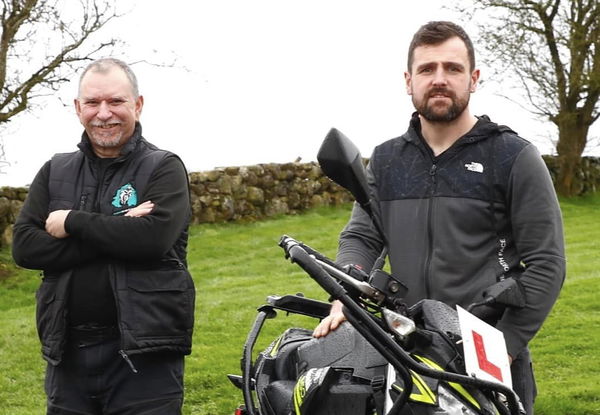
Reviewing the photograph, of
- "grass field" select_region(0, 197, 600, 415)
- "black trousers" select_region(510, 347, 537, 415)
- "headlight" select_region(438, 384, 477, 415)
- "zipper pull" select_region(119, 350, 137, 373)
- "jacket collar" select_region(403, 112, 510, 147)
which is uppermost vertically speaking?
"jacket collar" select_region(403, 112, 510, 147)

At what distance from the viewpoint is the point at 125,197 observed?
3830 mm

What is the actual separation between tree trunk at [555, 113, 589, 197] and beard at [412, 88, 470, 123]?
2300 cm

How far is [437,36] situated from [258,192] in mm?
16589

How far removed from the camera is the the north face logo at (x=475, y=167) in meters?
3.24

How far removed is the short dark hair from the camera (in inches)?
127

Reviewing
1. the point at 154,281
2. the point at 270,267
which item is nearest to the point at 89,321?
the point at 154,281

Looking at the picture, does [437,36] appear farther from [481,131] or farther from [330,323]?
[330,323]

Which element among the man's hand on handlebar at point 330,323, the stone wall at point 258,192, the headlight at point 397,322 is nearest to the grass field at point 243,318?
the stone wall at point 258,192

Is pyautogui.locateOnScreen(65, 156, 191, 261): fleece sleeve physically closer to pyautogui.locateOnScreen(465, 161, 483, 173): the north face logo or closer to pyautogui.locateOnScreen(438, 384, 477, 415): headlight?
pyautogui.locateOnScreen(465, 161, 483, 173): the north face logo

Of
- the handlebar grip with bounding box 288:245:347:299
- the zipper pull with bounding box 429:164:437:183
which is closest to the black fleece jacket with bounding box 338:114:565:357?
the zipper pull with bounding box 429:164:437:183

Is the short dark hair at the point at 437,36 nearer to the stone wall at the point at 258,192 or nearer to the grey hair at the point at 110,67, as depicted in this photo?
the grey hair at the point at 110,67

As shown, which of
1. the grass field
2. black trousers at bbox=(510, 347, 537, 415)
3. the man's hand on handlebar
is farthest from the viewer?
the grass field

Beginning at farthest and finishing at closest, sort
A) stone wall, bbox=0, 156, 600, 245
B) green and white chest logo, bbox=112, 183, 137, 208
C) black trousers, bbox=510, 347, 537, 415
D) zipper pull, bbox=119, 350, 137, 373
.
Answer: stone wall, bbox=0, 156, 600, 245, green and white chest logo, bbox=112, 183, 137, 208, zipper pull, bbox=119, 350, 137, 373, black trousers, bbox=510, 347, 537, 415

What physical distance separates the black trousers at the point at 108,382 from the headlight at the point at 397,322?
1.50 m
